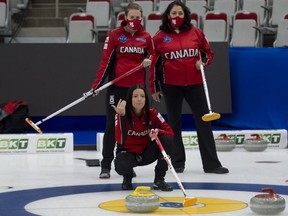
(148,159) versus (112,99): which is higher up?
(112,99)

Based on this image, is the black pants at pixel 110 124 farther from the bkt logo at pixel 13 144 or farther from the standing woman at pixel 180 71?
the bkt logo at pixel 13 144

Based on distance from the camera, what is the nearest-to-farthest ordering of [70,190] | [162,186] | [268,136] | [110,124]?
[162,186] < [70,190] < [110,124] < [268,136]

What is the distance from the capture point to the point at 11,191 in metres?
7.34

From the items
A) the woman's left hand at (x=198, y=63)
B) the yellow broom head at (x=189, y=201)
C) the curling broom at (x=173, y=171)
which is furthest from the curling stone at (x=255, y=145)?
the yellow broom head at (x=189, y=201)

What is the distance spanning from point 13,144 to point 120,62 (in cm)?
326

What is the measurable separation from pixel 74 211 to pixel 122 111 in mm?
1322

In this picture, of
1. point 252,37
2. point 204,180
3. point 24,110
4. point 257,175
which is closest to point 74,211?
point 204,180

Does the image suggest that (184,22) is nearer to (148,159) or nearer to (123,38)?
(123,38)

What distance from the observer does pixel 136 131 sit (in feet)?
24.1

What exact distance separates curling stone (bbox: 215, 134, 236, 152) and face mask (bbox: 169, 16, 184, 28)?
2.95 metres

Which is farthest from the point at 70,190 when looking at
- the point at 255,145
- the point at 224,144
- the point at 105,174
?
the point at 255,145

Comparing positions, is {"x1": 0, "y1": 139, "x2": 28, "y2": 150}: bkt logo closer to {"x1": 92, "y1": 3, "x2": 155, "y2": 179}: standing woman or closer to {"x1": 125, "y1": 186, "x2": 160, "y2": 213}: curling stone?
{"x1": 92, "y1": 3, "x2": 155, "y2": 179}: standing woman

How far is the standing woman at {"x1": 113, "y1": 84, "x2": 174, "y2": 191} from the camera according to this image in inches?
286

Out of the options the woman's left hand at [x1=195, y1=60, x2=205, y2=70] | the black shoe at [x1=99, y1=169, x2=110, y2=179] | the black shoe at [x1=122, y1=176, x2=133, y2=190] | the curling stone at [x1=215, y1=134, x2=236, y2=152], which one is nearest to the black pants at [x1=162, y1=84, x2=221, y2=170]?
the woman's left hand at [x1=195, y1=60, x2=205, y2=70]
